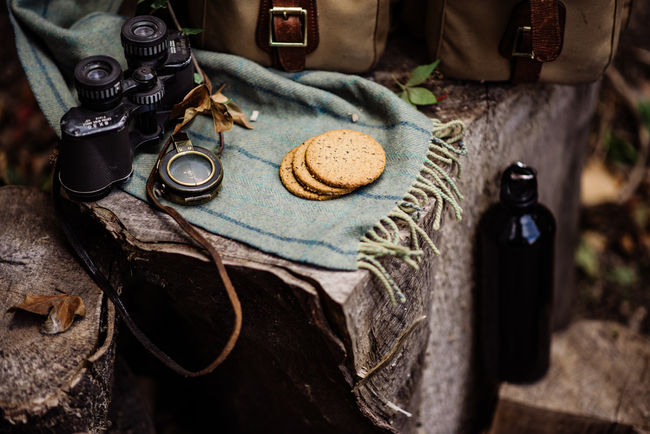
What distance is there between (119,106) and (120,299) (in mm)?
405

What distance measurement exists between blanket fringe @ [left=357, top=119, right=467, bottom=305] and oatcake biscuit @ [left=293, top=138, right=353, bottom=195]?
0.40 ft

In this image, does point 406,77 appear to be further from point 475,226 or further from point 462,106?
point 475,226

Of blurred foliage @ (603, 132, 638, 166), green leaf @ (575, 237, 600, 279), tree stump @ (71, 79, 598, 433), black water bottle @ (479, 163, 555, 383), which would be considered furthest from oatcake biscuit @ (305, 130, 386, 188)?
blurred foliage @ (603, 132, 638, 166)

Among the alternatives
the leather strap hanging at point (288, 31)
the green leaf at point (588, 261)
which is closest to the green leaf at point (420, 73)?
the leather strap hanging at point (288, 31)

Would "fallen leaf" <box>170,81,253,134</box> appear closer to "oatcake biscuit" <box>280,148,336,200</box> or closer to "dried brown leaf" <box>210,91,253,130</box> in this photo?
"dried brown leaf" <box>210,91,253,130</box>

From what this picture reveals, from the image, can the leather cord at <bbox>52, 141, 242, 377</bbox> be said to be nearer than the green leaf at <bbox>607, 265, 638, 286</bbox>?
Yes

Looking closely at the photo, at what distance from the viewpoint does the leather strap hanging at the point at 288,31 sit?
1.38m

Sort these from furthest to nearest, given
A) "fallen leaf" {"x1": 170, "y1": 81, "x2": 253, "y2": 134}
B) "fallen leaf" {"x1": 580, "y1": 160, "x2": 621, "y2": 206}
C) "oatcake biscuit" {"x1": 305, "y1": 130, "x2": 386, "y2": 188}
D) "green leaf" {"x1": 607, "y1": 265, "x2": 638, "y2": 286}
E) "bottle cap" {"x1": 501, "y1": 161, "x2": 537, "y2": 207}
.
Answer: "fallen leaf" {"x1": 580, "y1": 160, "x2": 621, "y2": 206}
"green leaf" {"x1": 607, "y1": 265, "x2": 638, "y2": 286}
"bottle cap" {"x1": 501, "y1": 161, "x2": 537, "y2": 207}
"fallen leaf" {"x1": 170, "y1": 81, "x2": 253, "y2": 134}
"oatcake biscuit" {"x1": 305, "y1": 130, "x2": 386, "y2": 188}

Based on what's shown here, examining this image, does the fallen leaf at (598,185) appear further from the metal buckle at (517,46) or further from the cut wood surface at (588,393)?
the metal buckle at (517,46)

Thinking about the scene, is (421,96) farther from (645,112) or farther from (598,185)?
(645,112)

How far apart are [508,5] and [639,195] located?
163 cm

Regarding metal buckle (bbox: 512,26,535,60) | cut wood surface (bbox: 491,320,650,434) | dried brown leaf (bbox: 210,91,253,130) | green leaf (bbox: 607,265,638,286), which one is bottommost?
green leaf (bbox: 607,265,638,286)

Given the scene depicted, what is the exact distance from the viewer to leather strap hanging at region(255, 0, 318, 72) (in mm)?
1384

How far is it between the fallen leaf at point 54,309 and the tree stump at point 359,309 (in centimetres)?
14
